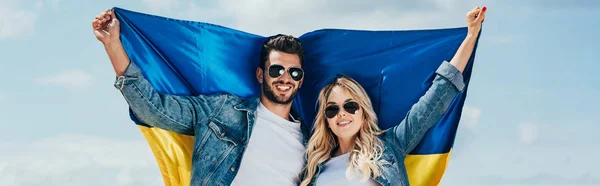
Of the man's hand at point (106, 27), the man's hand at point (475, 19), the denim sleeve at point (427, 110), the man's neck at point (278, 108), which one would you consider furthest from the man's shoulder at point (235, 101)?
the man's hand at point (475, 19)

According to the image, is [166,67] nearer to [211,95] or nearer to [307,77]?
[211,95]

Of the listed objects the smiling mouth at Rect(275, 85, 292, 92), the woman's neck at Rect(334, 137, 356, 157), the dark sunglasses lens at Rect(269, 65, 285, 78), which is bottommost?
the woman's neck at Rect(334, 137, 356, 157)

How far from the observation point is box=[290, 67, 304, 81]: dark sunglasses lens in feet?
22.9

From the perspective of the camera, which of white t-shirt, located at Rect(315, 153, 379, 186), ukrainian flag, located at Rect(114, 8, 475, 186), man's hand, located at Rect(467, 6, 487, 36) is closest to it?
white t-shirt, located at Rect(315, 153, 379, 186)

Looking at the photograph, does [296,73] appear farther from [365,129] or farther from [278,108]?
[365,129]

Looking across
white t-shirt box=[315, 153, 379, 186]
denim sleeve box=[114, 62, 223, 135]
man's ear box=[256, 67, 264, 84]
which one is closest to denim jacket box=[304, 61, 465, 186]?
white t-shirt box=[315, 153, 379, 186]

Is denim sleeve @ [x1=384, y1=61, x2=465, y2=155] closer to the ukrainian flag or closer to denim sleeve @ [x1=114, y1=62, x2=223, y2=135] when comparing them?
the ukrainian flag

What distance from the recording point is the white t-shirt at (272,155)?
664 centimetres

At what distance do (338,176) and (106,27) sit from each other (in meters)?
2.31

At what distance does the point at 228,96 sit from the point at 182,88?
44cm

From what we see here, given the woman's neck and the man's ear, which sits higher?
the man's ear

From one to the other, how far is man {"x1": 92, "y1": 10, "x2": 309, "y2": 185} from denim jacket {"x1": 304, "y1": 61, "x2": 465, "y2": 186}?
0.48 metres

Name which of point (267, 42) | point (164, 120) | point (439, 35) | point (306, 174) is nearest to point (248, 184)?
point (306, 174)

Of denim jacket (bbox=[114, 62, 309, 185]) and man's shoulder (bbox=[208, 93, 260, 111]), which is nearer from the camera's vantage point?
denim jacket (bbox=[114, 62, 309, 185])
